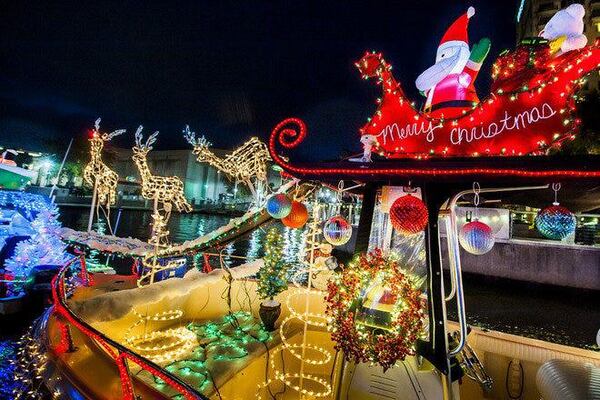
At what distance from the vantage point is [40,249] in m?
11.1

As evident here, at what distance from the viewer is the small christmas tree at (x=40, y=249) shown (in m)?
10.3

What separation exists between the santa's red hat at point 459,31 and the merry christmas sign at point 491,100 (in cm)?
2

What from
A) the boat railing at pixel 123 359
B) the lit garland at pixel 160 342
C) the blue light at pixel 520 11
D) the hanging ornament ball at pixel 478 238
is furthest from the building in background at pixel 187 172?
the hanging ornament ball at pixel 478 238

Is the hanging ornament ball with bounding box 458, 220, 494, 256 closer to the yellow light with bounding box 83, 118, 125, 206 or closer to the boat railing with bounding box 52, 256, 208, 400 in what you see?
the boat railing with bounding box 52, 256, 208, 400

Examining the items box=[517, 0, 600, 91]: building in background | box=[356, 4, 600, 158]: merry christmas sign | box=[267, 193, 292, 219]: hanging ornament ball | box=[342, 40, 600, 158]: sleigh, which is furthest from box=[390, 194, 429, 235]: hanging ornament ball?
box=[517, 0, 600, 91]: building in background

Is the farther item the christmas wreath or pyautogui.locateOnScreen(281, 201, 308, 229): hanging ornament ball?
pyautogui.locateOnScreen(281, 201, 308, 229): hanging ornament ball

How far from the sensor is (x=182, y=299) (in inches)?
245

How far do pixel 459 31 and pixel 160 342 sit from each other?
7.27 meters

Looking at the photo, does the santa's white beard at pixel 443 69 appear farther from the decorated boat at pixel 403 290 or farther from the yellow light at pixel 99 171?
the yellow light at pixel 99 171

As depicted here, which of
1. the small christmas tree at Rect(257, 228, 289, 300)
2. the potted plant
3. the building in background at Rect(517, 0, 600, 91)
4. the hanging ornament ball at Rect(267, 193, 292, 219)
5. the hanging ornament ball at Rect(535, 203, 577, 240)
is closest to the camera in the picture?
the hanging ornament ball at Rect(535, 203, 577, 240)

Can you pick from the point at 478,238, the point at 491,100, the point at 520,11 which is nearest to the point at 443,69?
the point at 491,100

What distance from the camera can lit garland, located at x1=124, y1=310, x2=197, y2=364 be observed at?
501 centimetres

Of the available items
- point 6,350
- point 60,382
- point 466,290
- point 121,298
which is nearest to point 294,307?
point 121,298

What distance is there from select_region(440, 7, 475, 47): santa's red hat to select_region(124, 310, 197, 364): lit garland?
6682 millimetres
